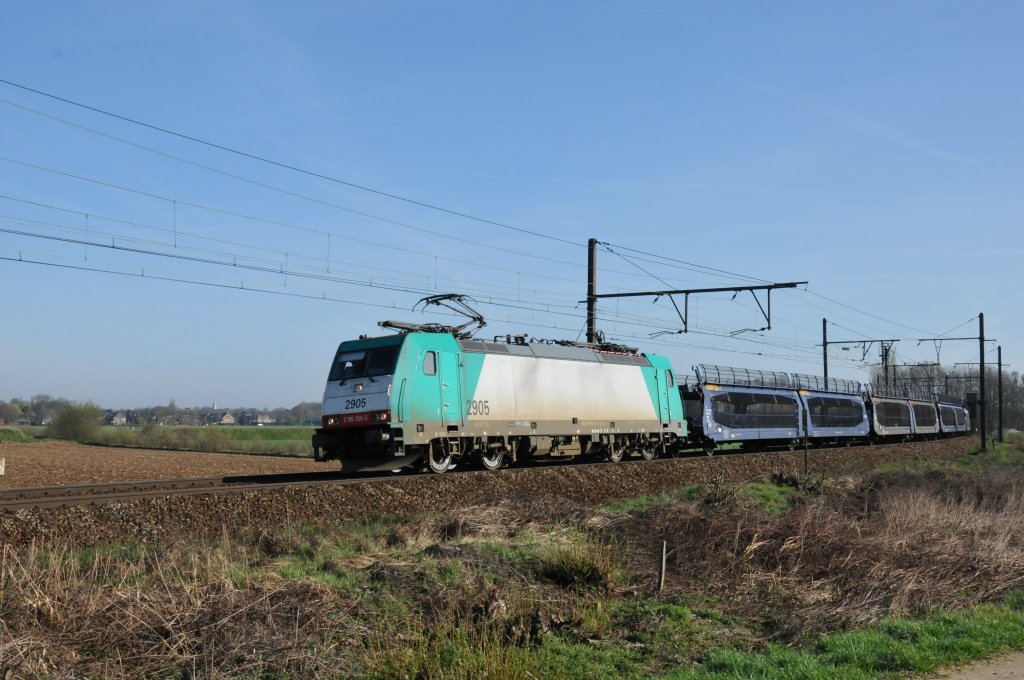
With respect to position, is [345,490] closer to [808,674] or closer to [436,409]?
[436,409]

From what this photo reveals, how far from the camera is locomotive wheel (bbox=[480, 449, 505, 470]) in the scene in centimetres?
2283

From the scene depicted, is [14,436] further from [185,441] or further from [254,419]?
[254,419]

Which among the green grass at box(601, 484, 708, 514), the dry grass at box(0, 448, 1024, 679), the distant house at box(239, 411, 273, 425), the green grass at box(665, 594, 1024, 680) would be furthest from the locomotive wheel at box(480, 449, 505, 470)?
the distant house at box(239, 411, 273, 425)

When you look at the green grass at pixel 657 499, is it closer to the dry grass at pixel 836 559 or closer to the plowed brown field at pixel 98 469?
the dry grass at pixel 836 559

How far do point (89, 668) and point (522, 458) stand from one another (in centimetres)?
1722

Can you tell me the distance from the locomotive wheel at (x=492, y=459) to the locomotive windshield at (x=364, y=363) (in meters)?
3.83

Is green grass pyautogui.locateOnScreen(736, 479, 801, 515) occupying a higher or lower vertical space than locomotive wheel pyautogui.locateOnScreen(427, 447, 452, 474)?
lower

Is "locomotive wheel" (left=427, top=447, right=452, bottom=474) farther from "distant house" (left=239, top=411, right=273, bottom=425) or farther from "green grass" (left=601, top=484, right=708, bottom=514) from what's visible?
"distant house" (left=239, top=411, right=273, bottom=425)

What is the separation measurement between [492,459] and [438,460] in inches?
83.9

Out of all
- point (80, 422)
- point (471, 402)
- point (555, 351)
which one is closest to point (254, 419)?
point (80, 422)

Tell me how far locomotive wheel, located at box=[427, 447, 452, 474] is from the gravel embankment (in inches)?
85.6

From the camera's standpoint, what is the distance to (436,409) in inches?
823

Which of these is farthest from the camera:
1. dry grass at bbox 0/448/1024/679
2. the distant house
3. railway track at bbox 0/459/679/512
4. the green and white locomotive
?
the distant house

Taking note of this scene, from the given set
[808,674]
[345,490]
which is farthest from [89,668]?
[345,490]
